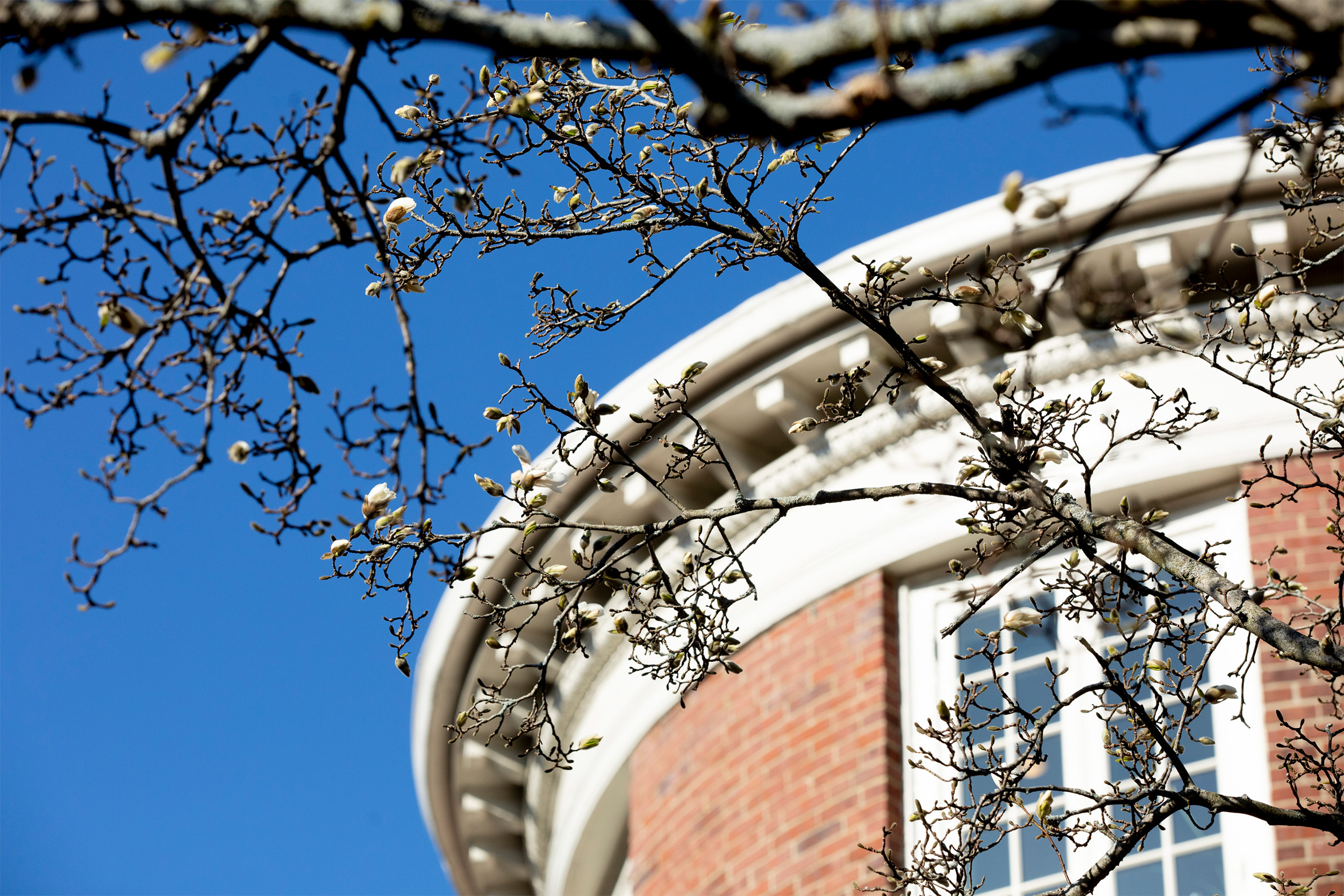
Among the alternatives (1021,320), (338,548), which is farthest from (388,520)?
(1021,320)

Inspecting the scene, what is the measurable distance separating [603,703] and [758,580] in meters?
1.59

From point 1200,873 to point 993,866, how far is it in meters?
1.00

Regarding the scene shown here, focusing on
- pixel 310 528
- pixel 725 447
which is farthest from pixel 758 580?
pixel 310 528

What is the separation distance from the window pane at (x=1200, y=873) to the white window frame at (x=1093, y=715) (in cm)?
3

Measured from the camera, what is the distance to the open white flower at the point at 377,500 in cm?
387

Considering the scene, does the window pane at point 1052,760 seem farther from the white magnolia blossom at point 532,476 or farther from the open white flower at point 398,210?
the open white flower at point 398,210

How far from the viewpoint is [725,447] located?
9000 millimetres

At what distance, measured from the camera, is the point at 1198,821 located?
6.87m

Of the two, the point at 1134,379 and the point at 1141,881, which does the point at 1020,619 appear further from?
the point at 1141,881

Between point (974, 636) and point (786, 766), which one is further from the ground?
point (974, 636)

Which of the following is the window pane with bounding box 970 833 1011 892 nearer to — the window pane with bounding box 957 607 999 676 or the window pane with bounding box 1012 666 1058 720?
the window pane with bounding box 1012 666 1058 720

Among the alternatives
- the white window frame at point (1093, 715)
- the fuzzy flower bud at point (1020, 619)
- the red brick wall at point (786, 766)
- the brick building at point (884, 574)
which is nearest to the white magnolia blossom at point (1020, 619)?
the fuzzy flower bud at point (1020, 619)

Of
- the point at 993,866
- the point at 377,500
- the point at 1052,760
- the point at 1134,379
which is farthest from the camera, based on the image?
the point at 1052,760

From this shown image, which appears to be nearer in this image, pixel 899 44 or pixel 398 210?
pixel 899 44
